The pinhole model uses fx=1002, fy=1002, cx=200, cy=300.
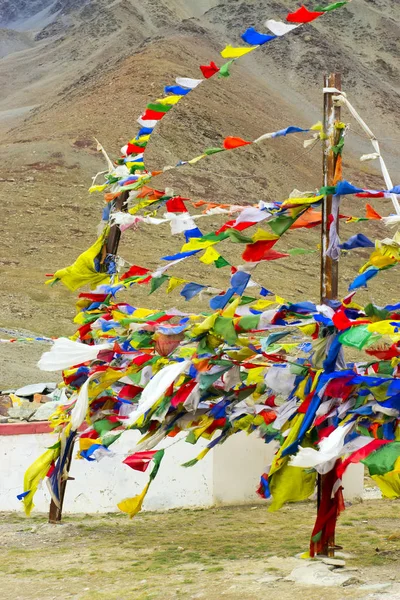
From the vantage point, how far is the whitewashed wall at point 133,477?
32.7 feet

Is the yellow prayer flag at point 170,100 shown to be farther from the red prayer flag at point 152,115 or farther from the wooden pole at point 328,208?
the wooden pole at point 328,208

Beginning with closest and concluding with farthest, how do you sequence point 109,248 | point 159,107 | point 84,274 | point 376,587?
point 376,587 < point 159,107 < point 84,274 < point 109,248

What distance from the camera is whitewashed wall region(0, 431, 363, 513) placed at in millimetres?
9961

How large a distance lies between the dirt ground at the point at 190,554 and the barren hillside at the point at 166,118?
32.1 feet

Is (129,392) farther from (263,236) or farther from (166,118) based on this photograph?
(166,118)

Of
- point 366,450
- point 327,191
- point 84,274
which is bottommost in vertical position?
point 366,450

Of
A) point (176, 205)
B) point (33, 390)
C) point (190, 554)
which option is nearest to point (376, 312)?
point (176, 205)

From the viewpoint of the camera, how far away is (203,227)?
1369 inches

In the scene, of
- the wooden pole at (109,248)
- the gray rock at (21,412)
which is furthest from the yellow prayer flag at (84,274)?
the gray rock at (21,412)

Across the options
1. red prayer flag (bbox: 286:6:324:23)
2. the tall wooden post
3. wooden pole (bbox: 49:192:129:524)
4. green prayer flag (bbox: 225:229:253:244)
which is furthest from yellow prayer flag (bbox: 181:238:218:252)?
wooden pole (bbox: 49:192:129:524)

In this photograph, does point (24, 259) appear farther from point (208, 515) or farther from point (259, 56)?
point (259, 56)

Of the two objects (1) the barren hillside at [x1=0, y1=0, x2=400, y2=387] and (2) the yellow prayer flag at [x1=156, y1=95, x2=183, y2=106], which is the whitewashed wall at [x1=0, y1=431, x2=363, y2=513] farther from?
(1) the barren hillside at [x1=0, y1=0, x2=400, y2=387]

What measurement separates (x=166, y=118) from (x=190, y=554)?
37.1m

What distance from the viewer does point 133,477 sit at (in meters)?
9.97
